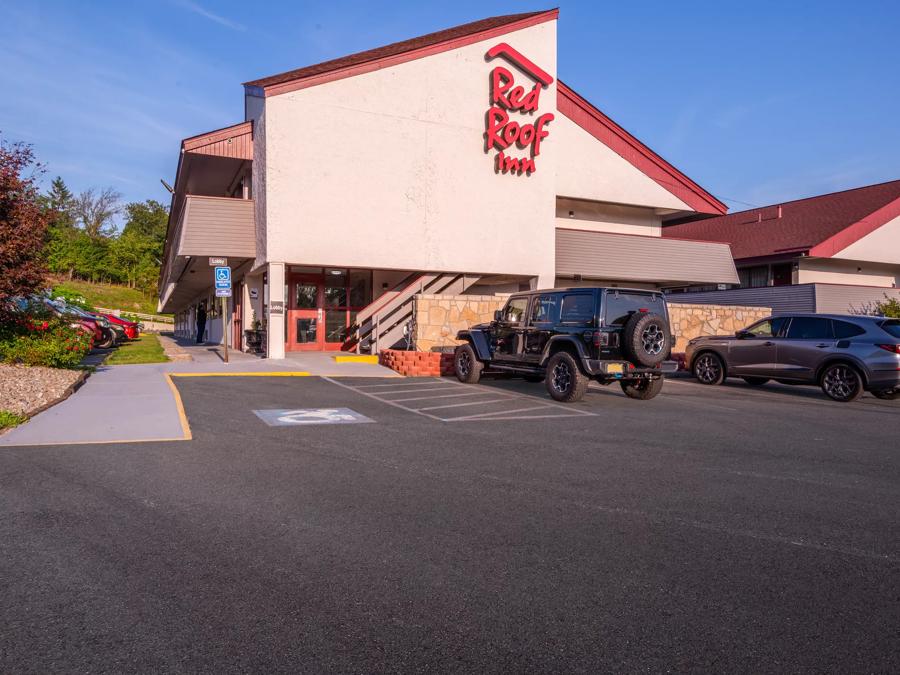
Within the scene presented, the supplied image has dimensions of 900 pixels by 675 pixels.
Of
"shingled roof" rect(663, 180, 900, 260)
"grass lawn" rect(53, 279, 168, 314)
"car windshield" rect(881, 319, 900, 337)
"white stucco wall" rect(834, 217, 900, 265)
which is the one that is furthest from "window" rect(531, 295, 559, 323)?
"grass lawn" rect(53, 279, 168, 314)

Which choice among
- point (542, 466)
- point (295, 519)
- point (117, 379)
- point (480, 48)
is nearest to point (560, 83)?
point (480, 48)

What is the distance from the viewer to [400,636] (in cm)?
304

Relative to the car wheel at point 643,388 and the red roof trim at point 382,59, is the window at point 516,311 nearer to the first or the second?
the car wheel at point 643,388

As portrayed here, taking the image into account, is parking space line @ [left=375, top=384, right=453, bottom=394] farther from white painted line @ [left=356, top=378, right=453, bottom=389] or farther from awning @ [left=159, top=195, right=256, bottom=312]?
awning @ [left=159, top=195, right=256, bottom=312]

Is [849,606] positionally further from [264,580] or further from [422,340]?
[422,340]

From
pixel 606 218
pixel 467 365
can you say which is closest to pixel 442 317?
pixel 467 365

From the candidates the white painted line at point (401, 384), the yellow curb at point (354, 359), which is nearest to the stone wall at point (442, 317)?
the yellow curb at point (354, 359)

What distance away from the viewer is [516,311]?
13.2 metres

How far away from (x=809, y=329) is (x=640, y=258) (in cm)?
1170

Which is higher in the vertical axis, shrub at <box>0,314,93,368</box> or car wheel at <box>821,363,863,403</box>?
shrub at <box>0,314,93,368</box>

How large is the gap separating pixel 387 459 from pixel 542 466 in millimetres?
1603

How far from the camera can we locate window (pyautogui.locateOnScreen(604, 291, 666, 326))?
11.2 meters

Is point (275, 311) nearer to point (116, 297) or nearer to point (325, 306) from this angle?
point (325, 306)

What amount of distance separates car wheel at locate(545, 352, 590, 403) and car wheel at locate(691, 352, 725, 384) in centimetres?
534
